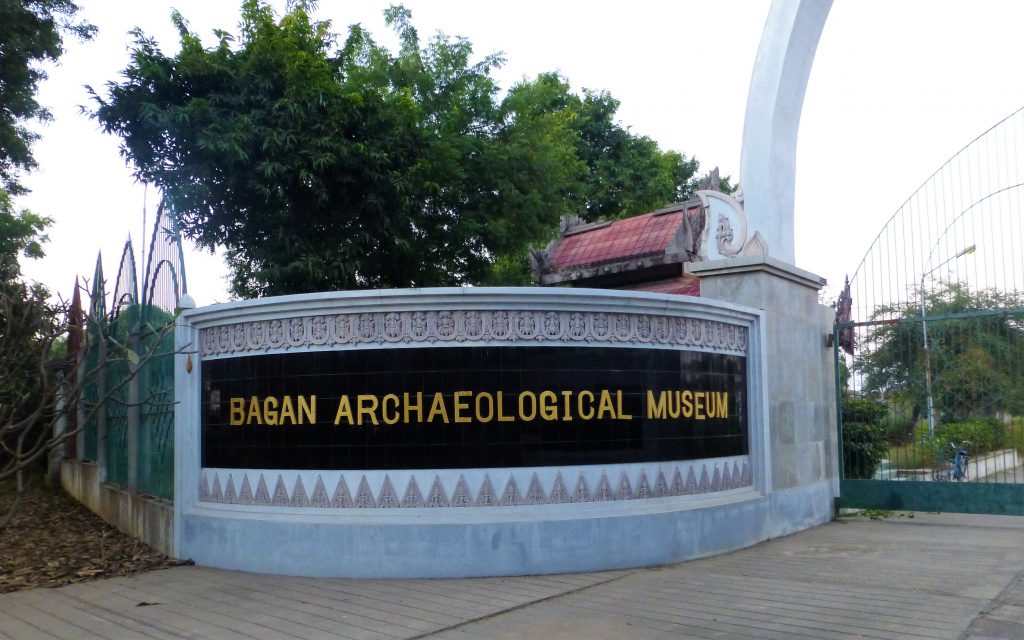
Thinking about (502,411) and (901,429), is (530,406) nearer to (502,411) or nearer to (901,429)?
(502,411)

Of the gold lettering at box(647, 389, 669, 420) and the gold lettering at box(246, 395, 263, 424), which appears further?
the gold lettering at box(647, 389, 669, 420)

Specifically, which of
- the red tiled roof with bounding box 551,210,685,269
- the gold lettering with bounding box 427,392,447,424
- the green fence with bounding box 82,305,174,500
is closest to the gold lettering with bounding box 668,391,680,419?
the gold lettering with bounding box 427,392,447,424

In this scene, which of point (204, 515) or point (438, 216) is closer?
point (204, 515)

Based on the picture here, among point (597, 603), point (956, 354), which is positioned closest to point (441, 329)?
point (597, 603)

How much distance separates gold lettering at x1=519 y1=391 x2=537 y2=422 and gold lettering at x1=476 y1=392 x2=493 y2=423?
27 cm

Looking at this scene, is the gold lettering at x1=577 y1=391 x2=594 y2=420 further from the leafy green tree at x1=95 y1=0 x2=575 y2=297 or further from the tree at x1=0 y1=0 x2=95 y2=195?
the tree at x1=0 y1=0 x2=95 y2=195

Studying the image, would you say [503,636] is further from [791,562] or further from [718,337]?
[718,337]

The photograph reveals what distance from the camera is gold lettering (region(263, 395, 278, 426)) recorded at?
28.9 ft

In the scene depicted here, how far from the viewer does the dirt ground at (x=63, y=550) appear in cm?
866

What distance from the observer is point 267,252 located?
15.1 meters

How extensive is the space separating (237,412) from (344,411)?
1.30 meters

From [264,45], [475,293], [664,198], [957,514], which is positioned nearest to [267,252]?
[264,45]

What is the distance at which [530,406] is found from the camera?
28.0 feet

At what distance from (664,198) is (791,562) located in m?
21.1
